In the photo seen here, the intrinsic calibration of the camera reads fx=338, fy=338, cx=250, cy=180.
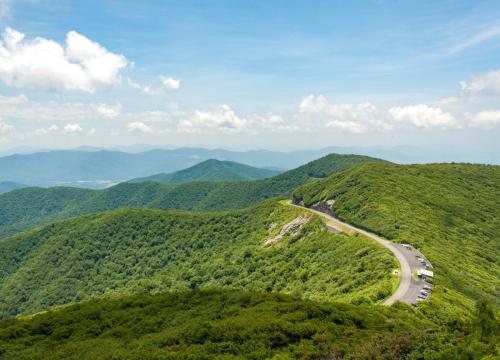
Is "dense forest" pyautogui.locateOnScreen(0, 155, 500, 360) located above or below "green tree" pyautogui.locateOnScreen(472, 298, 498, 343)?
below

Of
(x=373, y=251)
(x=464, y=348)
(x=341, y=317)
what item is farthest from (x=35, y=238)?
(x=464, y=348)

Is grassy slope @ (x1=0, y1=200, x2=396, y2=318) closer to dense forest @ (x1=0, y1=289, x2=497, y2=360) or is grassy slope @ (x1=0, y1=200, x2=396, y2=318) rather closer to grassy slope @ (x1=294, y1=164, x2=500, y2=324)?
grassy slope @ (x1=294, y1=164, x2=500, y2=324)

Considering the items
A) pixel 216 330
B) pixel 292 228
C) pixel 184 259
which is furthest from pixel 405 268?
pixel 184 259

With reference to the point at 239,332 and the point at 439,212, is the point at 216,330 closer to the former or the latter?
the point at 239,332

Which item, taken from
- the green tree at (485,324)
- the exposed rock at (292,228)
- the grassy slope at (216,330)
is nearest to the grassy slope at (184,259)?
the exposed rock at (292,228)

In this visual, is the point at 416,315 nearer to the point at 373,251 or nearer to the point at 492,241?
the point at 373,251

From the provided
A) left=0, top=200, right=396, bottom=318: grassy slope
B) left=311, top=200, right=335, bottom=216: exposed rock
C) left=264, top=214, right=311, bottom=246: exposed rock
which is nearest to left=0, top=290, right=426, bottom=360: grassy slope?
left=0, top=200, right=396, bottom=318: grassy slope
